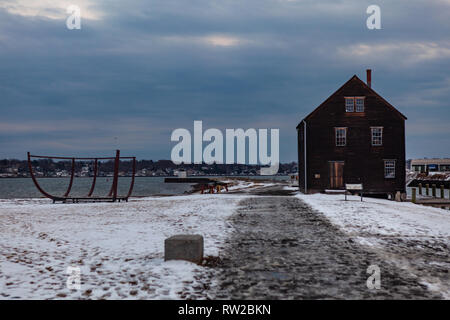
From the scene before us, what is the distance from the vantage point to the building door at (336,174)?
3484 centimetres

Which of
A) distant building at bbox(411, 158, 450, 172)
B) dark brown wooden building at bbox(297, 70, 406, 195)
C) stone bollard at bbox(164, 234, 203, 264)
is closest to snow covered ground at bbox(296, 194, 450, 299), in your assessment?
stone bollard at bbox(164, 234, 203, 264)

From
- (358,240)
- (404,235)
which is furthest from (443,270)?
(404,235)

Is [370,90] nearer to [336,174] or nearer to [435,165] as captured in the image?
[336,174]

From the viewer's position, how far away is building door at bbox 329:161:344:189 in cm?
3484

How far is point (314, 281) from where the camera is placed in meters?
7.63

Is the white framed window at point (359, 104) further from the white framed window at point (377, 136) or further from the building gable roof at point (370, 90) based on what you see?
the white framed window at point (377, 136)

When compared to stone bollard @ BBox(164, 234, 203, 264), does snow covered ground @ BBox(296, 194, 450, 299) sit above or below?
below

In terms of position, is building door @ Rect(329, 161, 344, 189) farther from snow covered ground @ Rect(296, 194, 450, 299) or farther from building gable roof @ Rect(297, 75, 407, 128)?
snow covered ground @ Rect(296, 194, 450, 299)

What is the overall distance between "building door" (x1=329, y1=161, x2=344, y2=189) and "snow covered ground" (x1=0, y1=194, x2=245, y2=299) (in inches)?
836

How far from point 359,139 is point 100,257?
30.0 m

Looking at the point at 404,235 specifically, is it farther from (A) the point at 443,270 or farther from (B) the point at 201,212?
(B) the point at 201,212

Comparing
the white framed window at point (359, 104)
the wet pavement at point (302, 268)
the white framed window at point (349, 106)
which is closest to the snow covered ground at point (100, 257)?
the wet pavement at point (302, 268)

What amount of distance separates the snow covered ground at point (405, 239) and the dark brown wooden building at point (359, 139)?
52.9ft

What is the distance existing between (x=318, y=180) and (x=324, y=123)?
548cm
